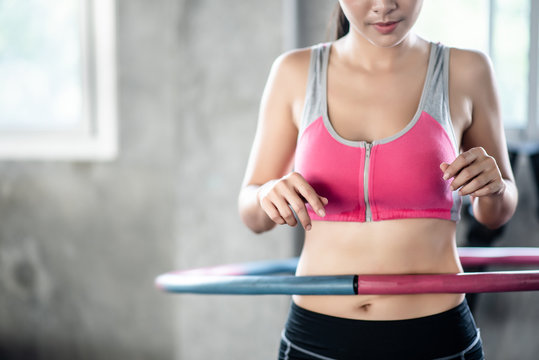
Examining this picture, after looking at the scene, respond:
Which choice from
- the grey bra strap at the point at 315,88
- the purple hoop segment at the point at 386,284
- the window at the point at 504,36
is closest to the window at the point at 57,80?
the window at the point at 504,36

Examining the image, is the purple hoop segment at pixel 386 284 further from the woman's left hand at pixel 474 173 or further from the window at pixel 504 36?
the window at pixel 504 36

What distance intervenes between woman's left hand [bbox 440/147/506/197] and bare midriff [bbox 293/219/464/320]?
6.5 inches

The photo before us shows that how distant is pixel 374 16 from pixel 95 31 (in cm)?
235

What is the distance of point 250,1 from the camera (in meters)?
Answer: 2.45

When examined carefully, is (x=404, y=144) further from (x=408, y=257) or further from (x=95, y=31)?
(x=95, y=31)

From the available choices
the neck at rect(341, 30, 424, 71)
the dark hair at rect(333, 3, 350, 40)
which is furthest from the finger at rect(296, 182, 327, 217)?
the dark hair at rect(333, 3, 350, 40)

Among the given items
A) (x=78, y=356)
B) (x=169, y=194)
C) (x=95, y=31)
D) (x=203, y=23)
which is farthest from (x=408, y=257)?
(x=78, y=356)

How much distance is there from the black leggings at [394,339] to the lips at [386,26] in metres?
0.52

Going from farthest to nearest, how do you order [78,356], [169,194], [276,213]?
1. [78,356]
2. [169,194]
3. [276,213]

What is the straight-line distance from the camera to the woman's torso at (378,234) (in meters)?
1.07

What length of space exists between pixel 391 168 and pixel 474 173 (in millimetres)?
167

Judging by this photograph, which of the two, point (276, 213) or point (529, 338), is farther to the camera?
point (529, 338)

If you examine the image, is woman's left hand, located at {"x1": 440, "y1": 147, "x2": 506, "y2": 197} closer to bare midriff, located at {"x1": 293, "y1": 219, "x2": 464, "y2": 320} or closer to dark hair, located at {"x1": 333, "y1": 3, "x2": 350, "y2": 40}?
bare midriff, located at {"x1": 293, "y1": 219, "x2": 464, "y2": 320}

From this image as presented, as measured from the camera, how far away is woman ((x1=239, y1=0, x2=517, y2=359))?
104 centimetres
